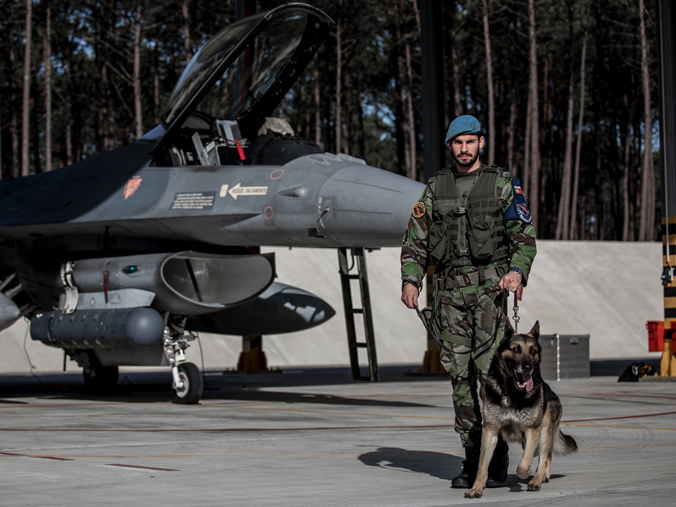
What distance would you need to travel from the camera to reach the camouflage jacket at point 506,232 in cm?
457

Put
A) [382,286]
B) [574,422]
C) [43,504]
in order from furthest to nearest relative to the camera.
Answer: [382,286] < [574,422] < [43,504]

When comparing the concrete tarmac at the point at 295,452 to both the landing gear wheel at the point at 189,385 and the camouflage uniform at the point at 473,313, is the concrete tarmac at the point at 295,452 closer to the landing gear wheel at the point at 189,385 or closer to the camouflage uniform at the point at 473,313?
the landing gear wheel at the point at 189,385

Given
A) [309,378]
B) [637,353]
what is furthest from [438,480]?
[637,353]

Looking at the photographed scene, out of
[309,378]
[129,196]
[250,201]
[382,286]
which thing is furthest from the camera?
[382,286]

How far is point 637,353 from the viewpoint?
25.5 meters

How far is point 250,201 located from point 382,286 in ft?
51.1

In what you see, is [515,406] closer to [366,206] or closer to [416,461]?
[416,461]

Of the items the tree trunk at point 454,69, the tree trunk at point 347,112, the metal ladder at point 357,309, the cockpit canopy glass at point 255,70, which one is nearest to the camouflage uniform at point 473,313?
the cockpit canopy glass at point 255,70

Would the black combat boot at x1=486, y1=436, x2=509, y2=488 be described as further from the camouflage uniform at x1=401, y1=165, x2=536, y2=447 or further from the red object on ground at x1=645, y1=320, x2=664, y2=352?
the red object on ground at x1=645, y1=320, x2=664, y2=352

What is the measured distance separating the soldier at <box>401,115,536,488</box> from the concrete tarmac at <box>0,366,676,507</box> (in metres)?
0.50

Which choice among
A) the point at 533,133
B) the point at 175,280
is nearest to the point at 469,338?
the point at 175,280

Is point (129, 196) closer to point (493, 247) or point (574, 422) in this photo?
point (574, 422)

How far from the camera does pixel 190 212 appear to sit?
→ 9367mm

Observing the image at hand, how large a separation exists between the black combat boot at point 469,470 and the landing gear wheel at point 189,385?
5.55 metres
